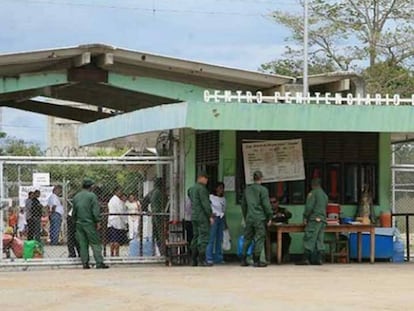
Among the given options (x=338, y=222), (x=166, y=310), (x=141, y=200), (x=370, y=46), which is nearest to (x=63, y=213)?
(x=141, y=200)

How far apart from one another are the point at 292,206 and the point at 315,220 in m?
1.33

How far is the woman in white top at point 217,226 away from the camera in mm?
18625

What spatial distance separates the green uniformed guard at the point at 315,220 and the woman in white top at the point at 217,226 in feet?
5.21

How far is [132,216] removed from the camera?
19125 millimetres

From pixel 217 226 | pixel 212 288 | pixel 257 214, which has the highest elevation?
pixel 257 214

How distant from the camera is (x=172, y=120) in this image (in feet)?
56.5

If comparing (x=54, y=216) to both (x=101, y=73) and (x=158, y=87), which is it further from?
(x=158, y=87)

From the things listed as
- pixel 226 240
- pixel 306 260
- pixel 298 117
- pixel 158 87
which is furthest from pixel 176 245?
pixel 158 87

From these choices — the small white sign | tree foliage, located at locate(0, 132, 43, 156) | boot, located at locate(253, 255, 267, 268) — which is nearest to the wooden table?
boot, located at locate(253, 255, 267, 268)

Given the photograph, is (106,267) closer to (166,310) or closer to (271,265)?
(271,265)

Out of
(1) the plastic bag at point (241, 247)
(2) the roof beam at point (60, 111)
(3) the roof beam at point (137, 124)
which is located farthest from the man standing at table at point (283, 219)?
(2) the roof beam at point (60, 111)

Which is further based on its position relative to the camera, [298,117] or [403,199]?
[403,199]

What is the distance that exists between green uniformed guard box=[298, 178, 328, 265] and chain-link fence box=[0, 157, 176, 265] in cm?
270

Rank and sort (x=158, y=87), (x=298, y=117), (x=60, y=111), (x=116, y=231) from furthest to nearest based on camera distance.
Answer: (x=60, y=111) → (x=158, y=87) → (x=116, y=231) → (x=298, y=117)
